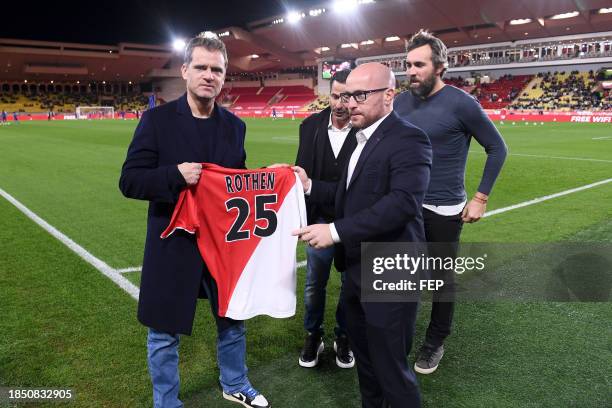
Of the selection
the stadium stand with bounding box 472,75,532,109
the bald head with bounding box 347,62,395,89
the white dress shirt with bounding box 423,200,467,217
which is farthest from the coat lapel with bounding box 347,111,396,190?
the stadium stand with bounding box 472,75,532,109

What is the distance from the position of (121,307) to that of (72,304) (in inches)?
18.7

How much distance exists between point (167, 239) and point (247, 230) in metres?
0.47

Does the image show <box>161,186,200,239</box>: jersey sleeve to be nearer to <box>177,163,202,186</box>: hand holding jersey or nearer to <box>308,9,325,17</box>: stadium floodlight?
<box>177,163,202,186</box>: hand holding jersey

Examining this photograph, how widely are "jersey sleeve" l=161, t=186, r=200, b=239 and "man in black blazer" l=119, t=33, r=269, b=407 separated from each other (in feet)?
0.16

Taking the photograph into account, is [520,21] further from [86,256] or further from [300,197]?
[300,197]

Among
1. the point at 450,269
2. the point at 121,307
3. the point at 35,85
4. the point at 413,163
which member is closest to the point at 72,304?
the point at 121,307

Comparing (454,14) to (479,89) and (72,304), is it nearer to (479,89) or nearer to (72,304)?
(479,89)

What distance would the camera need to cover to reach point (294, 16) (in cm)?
6134

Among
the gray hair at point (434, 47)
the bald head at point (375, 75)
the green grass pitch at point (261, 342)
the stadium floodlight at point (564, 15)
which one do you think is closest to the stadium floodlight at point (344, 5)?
the stadium floodlight at point (564, 15)

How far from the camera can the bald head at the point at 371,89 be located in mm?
2274

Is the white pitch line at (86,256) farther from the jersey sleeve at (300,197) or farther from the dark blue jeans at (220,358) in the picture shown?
the jersey sleeve at (300,197)

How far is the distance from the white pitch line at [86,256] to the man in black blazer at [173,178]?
2210mm

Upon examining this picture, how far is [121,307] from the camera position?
4.56 meters

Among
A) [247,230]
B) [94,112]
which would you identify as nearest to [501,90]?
[94,112]
